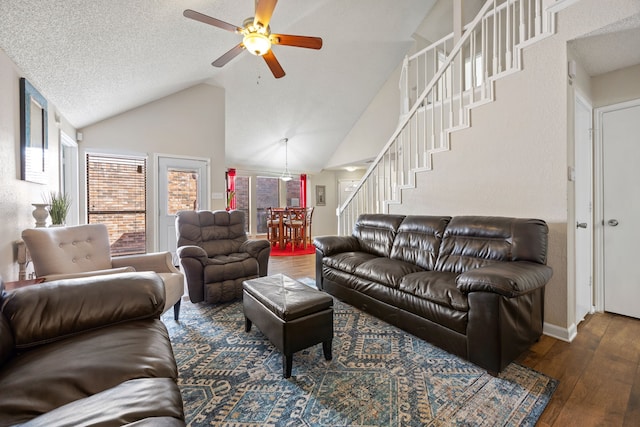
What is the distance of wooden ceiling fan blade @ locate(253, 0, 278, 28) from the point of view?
1993 millimetres

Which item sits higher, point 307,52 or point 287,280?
point 307,52

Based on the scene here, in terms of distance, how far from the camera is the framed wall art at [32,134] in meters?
2.29

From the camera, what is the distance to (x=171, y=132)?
464 cm

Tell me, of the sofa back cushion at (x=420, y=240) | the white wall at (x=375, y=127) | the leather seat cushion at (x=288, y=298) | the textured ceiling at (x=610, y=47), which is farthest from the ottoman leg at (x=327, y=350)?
the white wall at (x=375, y=127)

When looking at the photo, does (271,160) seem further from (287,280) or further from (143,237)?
(287,280)

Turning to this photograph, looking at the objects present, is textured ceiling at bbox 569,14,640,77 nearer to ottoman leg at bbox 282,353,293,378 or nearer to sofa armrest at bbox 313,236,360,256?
sofa armrest at bbox 313,236,360,256

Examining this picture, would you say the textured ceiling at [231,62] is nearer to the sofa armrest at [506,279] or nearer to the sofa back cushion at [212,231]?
the sofa back cushion at [212,231]

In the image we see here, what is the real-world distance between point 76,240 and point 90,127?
2730 mm

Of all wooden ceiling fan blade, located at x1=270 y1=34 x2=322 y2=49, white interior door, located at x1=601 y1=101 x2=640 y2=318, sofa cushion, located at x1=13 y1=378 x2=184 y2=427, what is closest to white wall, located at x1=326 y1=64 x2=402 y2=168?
white interior door, located at x1=601 y1=101 x2=640 y2=318

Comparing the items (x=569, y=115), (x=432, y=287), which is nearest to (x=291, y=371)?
(x=432, y=287)

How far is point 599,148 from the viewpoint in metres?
2.65

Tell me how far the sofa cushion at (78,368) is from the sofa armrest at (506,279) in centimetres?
166

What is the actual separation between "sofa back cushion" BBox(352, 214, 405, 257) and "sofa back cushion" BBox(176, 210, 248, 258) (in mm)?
1579

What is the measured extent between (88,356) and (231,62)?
15.1 ft
